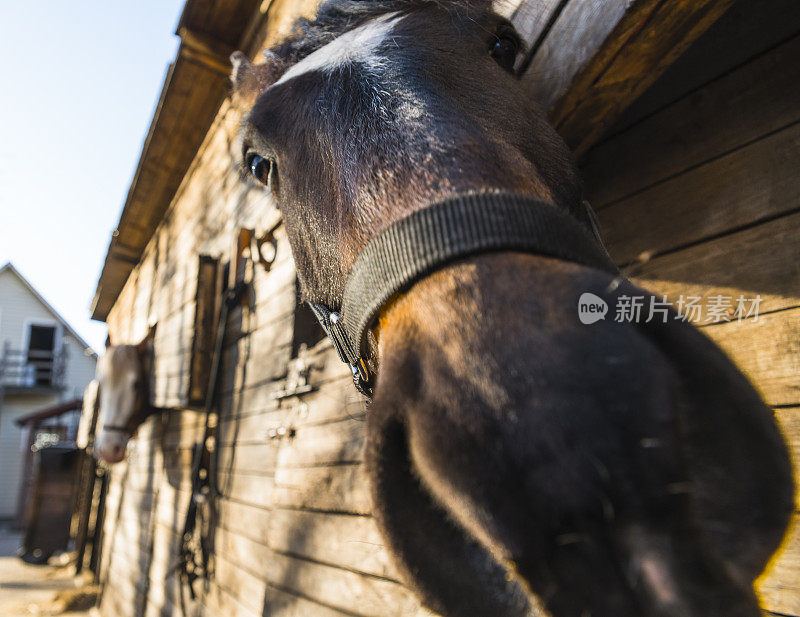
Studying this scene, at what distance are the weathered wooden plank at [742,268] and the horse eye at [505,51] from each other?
66 centimetres

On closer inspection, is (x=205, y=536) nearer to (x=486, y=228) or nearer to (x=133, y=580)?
(x=133, y=580)

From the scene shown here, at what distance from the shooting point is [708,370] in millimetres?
493

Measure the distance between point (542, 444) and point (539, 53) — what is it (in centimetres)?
128

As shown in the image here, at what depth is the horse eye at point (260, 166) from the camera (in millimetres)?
1404

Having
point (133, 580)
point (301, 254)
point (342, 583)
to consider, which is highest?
point (301, 254)

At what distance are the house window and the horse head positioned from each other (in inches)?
742

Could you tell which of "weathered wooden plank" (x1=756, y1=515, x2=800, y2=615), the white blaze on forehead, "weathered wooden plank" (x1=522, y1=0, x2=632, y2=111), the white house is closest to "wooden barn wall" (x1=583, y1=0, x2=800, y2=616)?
"weathered wooden plank" (x1=756, y1=515, x2=800, y2=615)

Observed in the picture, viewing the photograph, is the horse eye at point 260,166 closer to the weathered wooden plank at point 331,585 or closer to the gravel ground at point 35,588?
the weathered wooden plank at point 331,585

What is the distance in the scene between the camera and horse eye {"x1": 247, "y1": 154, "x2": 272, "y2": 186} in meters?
1.40

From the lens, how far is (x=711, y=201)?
1092 mm

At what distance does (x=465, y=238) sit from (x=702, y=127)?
34.1 inches

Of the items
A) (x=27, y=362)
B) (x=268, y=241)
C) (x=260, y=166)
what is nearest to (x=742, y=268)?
(x=260, y=166)

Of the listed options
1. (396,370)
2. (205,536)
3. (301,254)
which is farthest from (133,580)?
(396,370)

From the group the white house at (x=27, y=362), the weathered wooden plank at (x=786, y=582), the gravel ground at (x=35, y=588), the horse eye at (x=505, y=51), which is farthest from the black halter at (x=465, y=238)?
the white house at (x=27, y=362)
